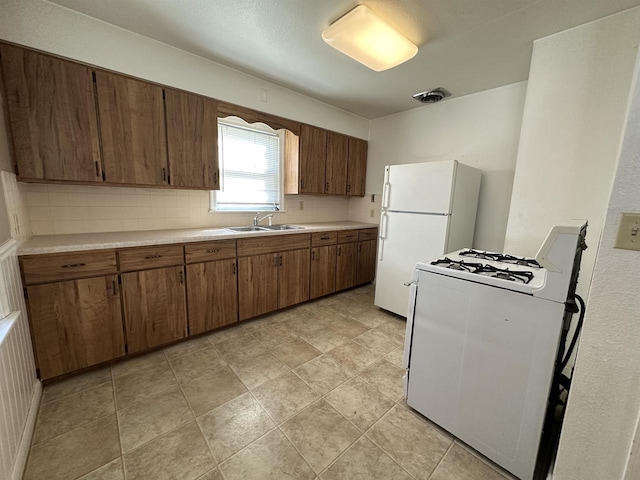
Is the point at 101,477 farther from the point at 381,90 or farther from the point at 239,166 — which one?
the point at 381,90

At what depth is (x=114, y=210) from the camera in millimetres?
2295

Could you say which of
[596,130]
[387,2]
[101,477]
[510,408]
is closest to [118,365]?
[101,477]

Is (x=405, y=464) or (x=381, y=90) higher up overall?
(x=381, y=90)

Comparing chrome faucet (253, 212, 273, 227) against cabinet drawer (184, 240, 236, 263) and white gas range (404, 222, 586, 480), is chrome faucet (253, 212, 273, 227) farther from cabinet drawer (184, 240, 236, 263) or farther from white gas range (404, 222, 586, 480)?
white gas range (404, 222, 586, 480)

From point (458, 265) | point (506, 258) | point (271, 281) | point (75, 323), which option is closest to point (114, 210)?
point (75, 323)

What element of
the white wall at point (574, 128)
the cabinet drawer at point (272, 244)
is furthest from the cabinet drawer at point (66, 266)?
the white wall at point (574, 128)

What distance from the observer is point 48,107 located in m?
1.76

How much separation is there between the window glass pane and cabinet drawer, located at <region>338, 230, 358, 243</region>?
3.03 ft

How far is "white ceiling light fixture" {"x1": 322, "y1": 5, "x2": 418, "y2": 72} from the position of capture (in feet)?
5.52

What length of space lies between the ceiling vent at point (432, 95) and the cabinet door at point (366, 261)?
1883 mm

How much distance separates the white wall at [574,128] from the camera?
65.1 inches

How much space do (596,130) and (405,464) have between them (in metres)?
2.38

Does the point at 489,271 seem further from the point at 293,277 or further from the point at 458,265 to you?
the point at 293,277

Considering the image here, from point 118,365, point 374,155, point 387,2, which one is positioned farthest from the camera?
point 374,155
